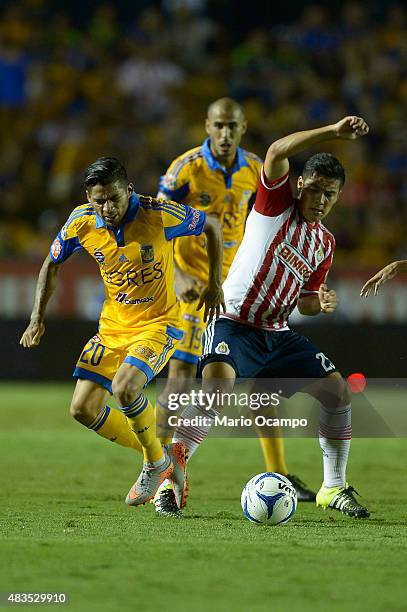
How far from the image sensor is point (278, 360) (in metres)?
6.59

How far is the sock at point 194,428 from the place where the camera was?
643cm

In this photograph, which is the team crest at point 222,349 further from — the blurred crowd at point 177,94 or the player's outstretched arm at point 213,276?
the blurred crowd at point 177,94

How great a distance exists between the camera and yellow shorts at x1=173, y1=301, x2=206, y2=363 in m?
8.16

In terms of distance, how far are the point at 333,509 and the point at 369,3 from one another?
1311cm

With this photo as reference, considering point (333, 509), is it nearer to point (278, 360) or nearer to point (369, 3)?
point (278, 360)

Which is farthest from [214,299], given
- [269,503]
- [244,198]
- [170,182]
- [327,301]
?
[244,198]

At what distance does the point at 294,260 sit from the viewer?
6641mm

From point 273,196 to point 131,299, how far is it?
40.7 inches

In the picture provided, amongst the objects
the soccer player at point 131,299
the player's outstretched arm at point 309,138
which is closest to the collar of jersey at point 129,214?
the soccer player at point 131,299

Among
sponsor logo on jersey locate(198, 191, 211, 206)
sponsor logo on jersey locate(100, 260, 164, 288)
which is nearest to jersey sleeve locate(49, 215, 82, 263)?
sponsor logo on jersey locate(100, 260, 164, 288)

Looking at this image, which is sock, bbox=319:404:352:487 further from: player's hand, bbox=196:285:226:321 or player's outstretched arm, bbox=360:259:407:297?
player's hand, bbox=196:285:226:321

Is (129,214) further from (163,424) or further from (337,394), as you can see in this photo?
(163,424)

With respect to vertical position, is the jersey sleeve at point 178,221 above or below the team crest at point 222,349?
above

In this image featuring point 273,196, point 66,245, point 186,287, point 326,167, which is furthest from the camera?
point 186,287
